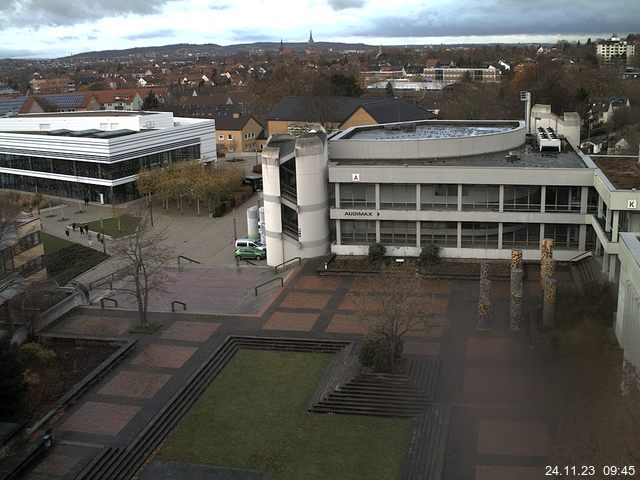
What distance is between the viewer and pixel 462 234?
38375 mm

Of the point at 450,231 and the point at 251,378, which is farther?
the point at 450,231

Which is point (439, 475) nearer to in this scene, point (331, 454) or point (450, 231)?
point (331, 454)

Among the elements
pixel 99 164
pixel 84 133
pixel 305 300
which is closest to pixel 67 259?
pixel 99 164

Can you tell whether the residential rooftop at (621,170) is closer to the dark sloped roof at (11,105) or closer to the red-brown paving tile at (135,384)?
the red-brown paving tile at (135,384)

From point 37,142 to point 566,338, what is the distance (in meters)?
54.3

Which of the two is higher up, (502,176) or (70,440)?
(502,176)

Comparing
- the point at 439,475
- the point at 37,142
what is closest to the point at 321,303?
the point at 439,475

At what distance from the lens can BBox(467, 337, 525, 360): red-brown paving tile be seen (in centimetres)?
2652

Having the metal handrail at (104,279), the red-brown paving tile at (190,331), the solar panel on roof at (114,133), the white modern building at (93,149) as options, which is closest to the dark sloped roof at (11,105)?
the white modern building at (93,149)

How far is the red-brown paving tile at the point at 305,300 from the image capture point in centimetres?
3303

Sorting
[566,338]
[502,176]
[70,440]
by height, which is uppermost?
[502,176]

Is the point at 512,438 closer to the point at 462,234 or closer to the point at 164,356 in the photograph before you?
the point at 164,356

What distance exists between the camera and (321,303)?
33250 millimetres

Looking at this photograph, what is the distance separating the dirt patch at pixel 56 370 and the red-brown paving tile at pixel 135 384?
140 cm
